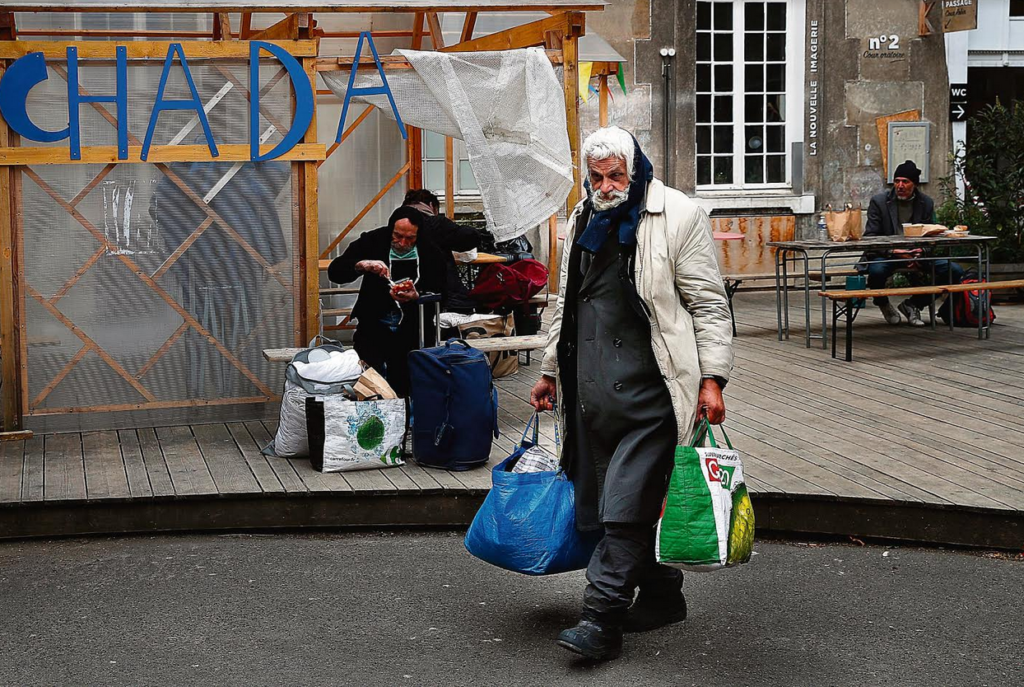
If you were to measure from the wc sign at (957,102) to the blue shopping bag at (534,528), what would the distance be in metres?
13.1

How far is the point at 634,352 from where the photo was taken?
441 centimetres

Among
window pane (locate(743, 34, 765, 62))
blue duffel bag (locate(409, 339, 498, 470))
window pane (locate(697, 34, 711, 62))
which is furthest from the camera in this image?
window pane (locate(743, 34, 765, 62))

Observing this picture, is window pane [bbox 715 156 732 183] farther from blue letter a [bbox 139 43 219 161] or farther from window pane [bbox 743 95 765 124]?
blue letter a [bbox 139 43 219 161]

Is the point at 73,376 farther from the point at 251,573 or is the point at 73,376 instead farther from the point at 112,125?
the point at 251,573

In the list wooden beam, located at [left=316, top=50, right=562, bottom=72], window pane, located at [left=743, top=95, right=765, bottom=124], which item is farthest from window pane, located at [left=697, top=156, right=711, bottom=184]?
wooden beam, located at [left=316, top=50, right=562, bottom=72]

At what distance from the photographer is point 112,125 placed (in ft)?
24.8

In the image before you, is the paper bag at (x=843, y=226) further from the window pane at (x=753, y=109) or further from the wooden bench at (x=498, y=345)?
the window pane at (x=753, y=109)

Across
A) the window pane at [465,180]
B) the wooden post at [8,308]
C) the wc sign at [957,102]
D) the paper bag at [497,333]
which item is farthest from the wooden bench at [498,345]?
the wc sign at [957,102]

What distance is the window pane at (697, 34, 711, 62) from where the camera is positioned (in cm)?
1609

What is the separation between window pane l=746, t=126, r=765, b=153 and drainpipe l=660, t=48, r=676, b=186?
111 cm

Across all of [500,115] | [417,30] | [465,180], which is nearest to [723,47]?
[465,180]

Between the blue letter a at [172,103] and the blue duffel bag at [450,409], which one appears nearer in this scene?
the blue duffel bag at [450,409]

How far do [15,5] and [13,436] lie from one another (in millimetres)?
2350

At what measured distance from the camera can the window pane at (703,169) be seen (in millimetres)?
16281
